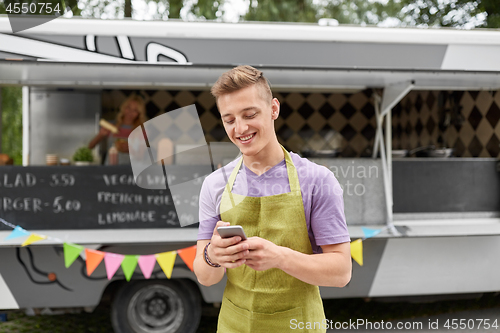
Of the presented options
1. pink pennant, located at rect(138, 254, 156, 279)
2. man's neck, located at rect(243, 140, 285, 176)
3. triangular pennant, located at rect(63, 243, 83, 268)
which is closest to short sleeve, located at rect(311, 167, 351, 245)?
man's neck, located at rect(243, 140, 285, 176)

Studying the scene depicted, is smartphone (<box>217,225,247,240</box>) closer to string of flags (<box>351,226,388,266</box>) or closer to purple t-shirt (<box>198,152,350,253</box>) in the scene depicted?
purple t-shirt (<box>198,152,350,253</box>)

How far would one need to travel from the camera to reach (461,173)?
13.1ft

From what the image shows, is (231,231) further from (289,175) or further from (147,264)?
(147,264)

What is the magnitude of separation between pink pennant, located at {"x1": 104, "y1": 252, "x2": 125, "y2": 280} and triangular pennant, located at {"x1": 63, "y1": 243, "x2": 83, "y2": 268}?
0.20 meters

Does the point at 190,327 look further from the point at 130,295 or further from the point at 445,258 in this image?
the point at 445,258

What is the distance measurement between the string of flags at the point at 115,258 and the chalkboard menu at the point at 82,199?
0.56 feet

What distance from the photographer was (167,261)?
322cm

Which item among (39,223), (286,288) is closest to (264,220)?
(286,288)

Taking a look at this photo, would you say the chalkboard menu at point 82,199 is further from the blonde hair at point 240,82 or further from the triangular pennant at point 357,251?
the blonde hair at point 240,82

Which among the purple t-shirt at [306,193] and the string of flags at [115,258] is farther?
the string of flags at [115,258]

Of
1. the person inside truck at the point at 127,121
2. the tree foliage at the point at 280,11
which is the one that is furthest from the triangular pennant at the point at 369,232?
the tree foliage at the point at 280,11

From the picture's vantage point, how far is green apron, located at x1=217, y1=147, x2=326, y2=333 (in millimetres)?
1261

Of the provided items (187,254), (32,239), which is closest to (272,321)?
(187,254)

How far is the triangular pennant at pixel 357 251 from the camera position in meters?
3.28
